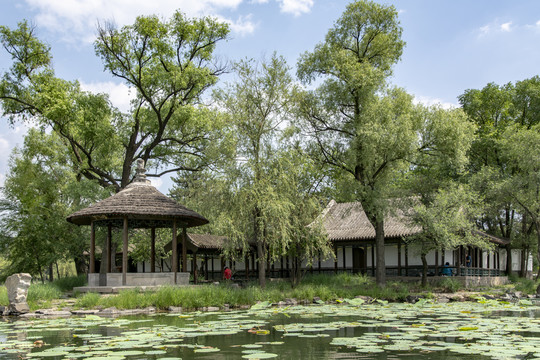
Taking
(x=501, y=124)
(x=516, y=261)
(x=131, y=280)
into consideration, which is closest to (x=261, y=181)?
(x=131, y=280)

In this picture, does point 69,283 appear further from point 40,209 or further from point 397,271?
point 397,271

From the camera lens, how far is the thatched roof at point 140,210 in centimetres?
1988

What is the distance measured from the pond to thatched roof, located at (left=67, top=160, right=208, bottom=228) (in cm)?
757

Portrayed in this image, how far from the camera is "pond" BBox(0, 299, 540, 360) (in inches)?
287

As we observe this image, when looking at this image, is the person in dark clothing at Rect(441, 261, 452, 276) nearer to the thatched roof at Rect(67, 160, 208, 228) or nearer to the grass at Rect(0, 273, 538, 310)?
the grass at Rect(0, 273, 538, 310)

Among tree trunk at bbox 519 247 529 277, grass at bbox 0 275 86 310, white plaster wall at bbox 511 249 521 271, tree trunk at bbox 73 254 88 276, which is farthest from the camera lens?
white plaster wall at bbox 511 249 521 271

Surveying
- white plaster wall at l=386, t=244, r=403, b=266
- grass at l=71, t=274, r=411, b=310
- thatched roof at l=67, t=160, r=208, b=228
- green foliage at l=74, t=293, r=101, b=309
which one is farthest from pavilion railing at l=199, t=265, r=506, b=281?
green foliage at l=74, t=293, r=101, b=309

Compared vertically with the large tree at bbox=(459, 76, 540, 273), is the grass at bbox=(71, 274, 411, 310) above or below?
below

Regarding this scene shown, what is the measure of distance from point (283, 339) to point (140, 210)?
1210 cm

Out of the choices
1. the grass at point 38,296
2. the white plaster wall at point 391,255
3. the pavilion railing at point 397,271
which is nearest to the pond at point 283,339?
the grass at point 38,296

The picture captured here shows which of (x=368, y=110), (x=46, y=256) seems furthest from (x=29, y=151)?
(x=368, y=110)

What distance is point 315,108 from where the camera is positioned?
943 inches

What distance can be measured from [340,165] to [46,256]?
1688 centimetres

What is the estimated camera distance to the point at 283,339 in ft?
29.3
